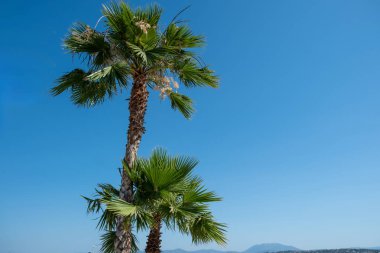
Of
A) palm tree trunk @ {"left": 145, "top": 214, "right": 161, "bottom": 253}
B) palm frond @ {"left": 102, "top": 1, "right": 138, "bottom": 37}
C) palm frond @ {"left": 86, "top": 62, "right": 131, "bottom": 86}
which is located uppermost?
palm frond @ {"left": 102, "top": 1, "right": 138, "bottom": 37}

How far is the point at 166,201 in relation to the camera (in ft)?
22.9

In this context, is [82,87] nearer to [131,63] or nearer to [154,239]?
[131,63]

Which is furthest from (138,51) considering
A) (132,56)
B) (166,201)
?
(166,201)

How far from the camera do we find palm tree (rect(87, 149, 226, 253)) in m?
6.92

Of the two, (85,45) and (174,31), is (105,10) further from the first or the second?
(174,31)

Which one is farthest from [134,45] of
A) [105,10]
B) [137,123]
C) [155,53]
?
[137,123]

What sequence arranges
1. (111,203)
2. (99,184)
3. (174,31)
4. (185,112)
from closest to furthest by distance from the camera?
(111,203)
(99,184)
(174,31)
(185,112)

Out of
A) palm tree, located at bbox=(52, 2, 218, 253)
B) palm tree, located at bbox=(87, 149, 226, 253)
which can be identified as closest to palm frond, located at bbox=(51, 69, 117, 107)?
palm tree, located at bbox=(52, 2, 218, 253)

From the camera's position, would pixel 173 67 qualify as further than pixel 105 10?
Yes

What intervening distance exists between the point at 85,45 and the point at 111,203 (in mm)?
3943

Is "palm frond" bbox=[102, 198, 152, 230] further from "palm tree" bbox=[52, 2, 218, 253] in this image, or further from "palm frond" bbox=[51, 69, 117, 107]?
"palm frond" bbox=[51, 69, 117, 107]

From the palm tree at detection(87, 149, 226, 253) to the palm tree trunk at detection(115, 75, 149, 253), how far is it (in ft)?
0.66

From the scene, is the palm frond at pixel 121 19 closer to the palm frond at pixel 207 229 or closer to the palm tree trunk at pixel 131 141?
the palm tree trunk at pixel 131 141

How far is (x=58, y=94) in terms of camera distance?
29.5 feet
